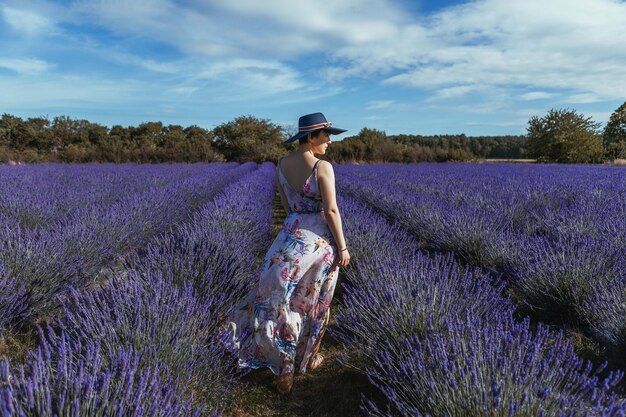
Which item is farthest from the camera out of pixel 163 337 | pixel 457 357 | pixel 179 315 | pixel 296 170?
pixel 296 170

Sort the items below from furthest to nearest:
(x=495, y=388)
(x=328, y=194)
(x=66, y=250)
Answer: (x=66, y=250) < (x=328, y=194) < (x=495, y=388)

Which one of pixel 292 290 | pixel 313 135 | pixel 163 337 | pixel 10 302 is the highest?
pixel 313 135

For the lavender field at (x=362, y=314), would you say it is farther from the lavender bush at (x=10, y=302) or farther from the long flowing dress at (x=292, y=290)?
the long flowing dress at (x=292, y=290)

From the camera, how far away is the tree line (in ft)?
95.1

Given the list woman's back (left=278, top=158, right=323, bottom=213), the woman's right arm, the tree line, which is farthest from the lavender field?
the tree line

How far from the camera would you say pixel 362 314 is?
225 cm

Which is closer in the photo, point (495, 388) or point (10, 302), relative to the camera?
point (495, 388)

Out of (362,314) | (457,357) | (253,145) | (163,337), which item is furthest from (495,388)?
(253,145)

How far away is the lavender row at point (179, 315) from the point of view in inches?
68.1

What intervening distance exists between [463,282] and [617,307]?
0.91 metres

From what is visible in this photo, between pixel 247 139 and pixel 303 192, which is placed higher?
pixel 247 139

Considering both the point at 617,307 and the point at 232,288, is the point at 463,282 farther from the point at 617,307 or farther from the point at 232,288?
the point at 232,288

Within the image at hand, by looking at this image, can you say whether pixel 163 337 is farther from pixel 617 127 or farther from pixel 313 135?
pixel 617 127

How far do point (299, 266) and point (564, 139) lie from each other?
130 ft
